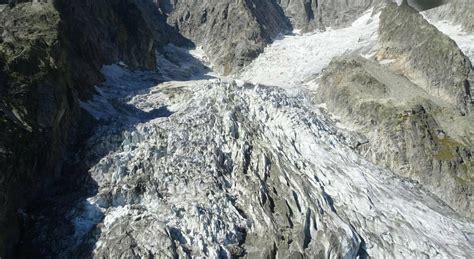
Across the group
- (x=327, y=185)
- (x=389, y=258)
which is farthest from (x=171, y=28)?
(x=389, y=258)

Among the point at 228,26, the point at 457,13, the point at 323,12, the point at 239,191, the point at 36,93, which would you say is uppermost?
the point at 36,93

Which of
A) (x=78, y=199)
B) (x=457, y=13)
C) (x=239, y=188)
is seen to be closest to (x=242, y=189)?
(x=239, y=188)

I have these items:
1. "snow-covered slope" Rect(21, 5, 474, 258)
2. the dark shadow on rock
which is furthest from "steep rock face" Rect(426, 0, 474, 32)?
the dark shadow on rock

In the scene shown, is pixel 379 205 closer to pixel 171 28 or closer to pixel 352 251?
pixel 352 251

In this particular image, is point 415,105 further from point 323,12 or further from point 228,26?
point 323,12

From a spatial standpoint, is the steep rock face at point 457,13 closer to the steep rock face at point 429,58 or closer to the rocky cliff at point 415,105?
the steep rock face at point 429,58

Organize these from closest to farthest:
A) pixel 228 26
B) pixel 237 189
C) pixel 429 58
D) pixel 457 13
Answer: pixel 237 189 < pixel 429 58 < pixel 457 13 < pixel 228 26

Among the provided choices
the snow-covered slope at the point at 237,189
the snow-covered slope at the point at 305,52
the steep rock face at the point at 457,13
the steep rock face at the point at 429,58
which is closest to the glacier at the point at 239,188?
the snow-covered slope at the point at 237,189
